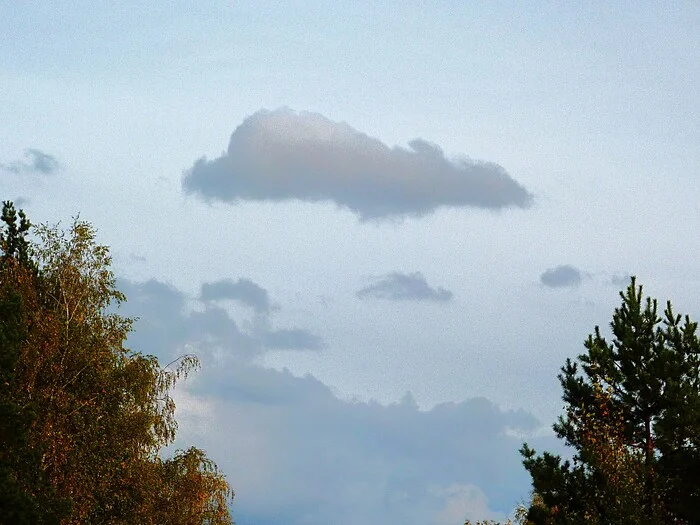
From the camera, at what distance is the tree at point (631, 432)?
40.1 metres

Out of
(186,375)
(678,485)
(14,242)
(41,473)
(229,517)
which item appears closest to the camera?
(41,473)

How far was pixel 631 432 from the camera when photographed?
44531mm

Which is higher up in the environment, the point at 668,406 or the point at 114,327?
the point at 114,327

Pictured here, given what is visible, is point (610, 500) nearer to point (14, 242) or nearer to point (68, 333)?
point (68, 333)

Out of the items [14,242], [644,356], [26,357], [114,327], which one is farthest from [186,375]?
[644,356]

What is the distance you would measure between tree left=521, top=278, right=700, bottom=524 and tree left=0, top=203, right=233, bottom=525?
53.0 feet

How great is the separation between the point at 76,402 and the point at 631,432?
22287 millimetres

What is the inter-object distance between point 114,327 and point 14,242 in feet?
48.7

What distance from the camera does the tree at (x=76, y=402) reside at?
36906mm

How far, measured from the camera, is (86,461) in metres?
39.0

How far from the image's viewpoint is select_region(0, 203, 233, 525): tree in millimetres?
36906

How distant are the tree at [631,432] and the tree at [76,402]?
16143mm

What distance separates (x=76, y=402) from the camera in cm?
3928

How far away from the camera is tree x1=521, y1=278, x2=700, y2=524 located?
1580 inches
